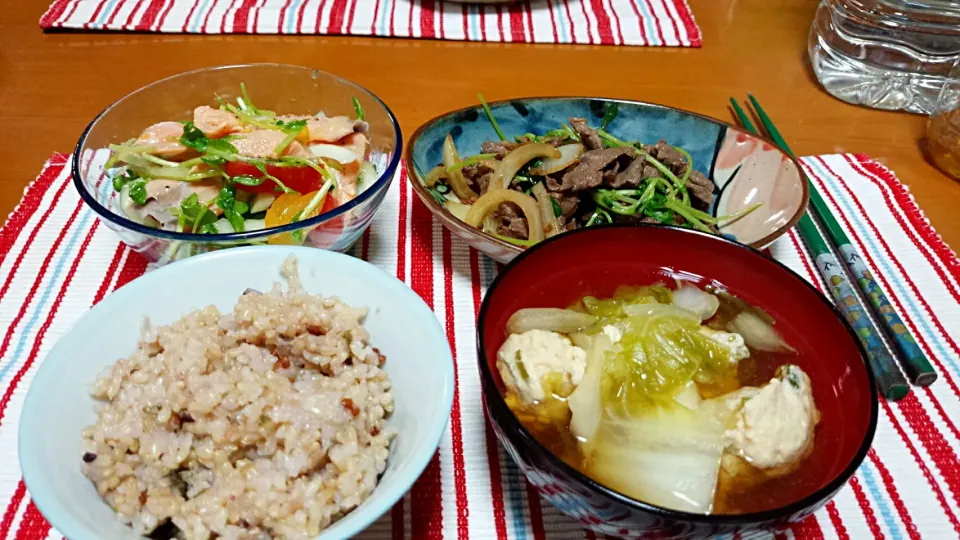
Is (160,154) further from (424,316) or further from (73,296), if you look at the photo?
(424,316)

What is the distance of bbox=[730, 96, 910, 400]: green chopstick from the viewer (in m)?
1.18

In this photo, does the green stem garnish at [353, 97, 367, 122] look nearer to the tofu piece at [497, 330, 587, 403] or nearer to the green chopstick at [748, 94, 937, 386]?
the tofu piece at [497, 330, 587, 403]

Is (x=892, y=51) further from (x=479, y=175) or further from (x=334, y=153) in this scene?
(x=334, y=153)

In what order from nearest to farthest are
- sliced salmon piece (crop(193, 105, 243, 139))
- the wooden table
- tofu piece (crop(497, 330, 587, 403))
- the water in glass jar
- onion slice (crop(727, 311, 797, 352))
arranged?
1. tofu piece (crop(497, 330, 587, 403))
2. onion slice (crop(727, 311, 797, 352))
3. sliced salmon piece (crop(193, 105, 243, 139))
4. the wooden table
5. the water in glass jar

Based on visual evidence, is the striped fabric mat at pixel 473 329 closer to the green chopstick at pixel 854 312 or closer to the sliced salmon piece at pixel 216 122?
the green chopstick at pixel 854 312

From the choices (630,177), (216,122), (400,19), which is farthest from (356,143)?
(400,19)

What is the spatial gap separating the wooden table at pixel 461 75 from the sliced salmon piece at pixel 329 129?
0.48 m

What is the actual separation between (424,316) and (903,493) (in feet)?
2.75

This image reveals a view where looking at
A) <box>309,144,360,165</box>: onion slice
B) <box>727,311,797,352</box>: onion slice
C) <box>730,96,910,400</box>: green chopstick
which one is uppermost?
<box>309,144,360,165</box>: onion slice

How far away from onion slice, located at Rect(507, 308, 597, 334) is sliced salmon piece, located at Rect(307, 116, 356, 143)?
671 mm

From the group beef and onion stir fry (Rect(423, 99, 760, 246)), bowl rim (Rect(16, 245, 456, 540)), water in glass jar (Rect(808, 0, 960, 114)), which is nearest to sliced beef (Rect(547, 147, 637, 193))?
beef and onion stir fry (Rect(423, 99, 760, 246))

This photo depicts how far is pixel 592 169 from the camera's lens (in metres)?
1.47

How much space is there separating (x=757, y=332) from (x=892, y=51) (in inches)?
66.1

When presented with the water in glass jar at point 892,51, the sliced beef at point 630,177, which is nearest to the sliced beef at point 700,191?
the sliced beef at point 630,177
